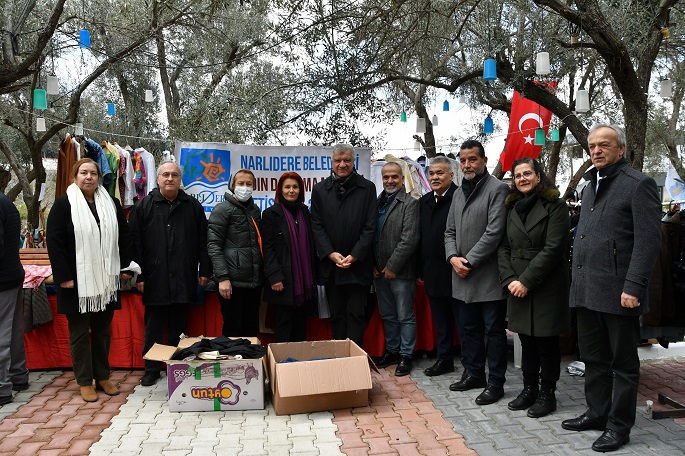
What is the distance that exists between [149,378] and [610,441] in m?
3.72


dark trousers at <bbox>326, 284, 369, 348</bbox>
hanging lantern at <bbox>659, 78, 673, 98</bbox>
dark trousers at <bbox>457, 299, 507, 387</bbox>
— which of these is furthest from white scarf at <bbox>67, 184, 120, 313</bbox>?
hanging lantern at <bbox>659, 78, 673, 98</bbox>

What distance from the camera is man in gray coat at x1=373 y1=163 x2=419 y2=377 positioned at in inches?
206

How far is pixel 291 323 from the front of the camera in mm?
5359

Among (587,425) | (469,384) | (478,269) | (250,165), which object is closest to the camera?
(587,425)

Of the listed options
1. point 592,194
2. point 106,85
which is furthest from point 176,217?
point 106,85

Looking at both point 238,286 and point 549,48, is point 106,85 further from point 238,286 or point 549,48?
point 238,286

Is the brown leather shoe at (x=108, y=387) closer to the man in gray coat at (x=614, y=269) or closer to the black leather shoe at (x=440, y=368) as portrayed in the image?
the black leather shoe at (x=440, y=368)

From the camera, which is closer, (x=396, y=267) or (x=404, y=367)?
(x=396, y=267)

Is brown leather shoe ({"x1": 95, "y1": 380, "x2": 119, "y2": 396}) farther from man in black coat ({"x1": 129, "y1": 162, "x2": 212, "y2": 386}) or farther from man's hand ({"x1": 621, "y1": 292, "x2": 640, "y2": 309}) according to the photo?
man's hand ({"x1": 621, "y1": 292, "x2": 640, "y2": 309})

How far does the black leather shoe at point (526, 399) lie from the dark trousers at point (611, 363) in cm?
46

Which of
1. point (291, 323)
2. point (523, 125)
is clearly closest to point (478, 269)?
point (291, 323)

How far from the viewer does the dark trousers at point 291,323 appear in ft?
17.3

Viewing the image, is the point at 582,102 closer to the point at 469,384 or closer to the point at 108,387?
the point at 469,384

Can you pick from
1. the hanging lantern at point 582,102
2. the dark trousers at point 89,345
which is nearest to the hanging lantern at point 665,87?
the hanging lantern at point 582,102
